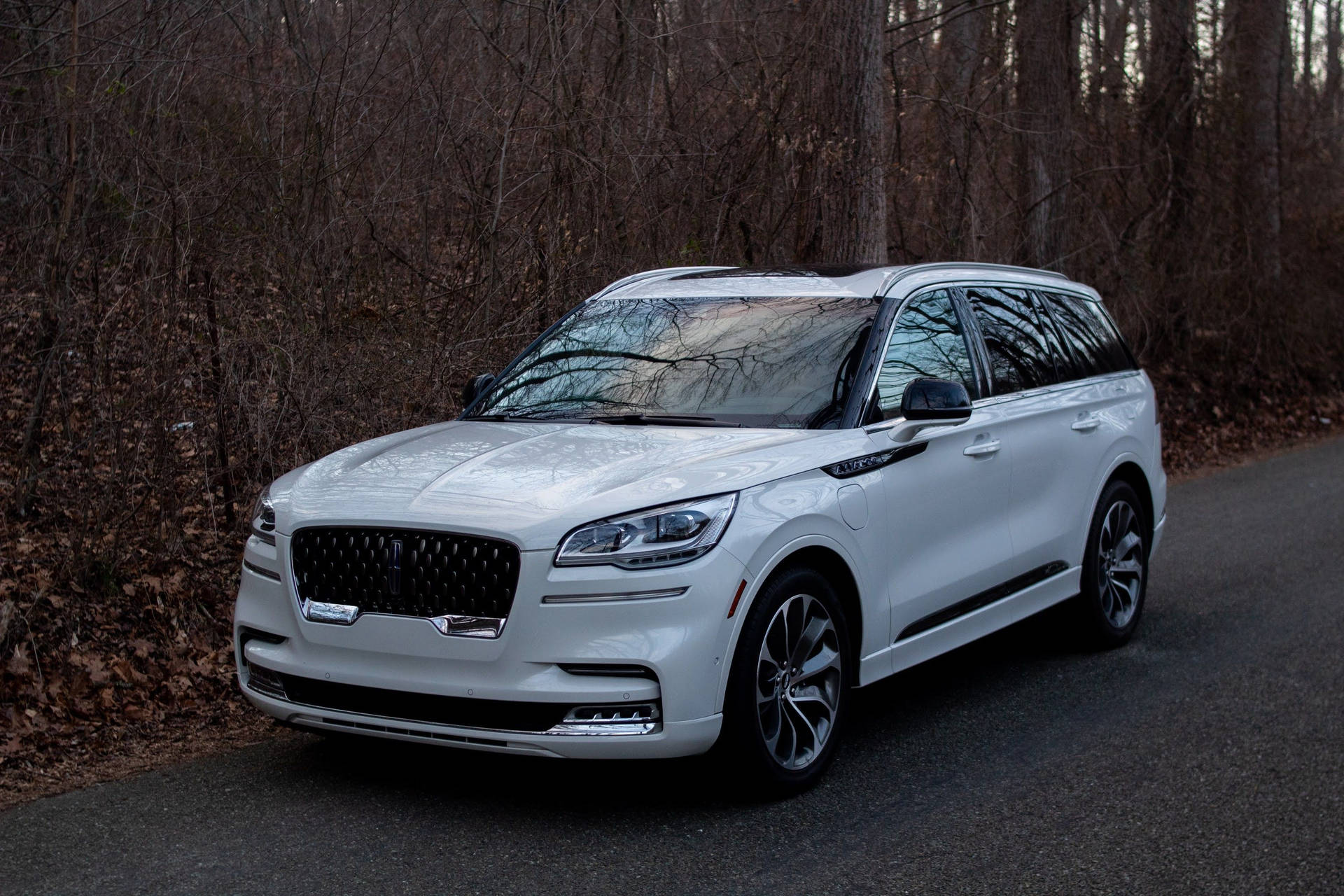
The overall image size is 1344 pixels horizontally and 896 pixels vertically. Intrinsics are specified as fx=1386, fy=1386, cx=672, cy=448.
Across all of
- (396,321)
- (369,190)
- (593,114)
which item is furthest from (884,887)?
(593,114)

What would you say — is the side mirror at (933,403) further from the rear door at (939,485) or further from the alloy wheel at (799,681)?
the alloy wheel at (799,681)

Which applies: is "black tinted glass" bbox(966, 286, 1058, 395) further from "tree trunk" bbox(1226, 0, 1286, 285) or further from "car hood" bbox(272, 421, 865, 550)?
"tree trunk" bbox(1226, 0, 1286, 285)

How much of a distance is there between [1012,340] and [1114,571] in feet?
4.70

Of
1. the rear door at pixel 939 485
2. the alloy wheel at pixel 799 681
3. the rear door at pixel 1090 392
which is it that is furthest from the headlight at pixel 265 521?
the rear door at pixel 1090 392

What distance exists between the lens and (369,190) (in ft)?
30.5

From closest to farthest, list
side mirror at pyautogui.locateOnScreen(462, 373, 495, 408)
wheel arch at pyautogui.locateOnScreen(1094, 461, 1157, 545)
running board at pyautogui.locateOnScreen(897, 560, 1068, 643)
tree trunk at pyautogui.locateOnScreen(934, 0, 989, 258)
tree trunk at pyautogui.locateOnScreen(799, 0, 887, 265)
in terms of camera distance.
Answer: running board at pyautogui.locateOnScreen(897, 560, 1068, 643) < side mirror at pyautogui.locateOnScreen(462, 373, 495, 408) < wheel arch at pyautogui.locateOnScreen(1094, 461, 1157, 545) < tree trunk at pyautogui.locateOnScreen(799, 0, 887, 265) < tree trunk at pyautogui.locateOnScreen(934, 0, 989, 258)

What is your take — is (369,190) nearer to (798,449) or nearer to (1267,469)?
(798,449)

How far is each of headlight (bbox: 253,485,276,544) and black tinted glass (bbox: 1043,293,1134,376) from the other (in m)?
4.08

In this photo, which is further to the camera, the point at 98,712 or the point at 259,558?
the point at 98,712

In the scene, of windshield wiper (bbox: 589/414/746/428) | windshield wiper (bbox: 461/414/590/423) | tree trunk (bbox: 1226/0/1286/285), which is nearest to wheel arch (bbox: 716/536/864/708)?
windshield wiper (bbox: 589/414/746/428)

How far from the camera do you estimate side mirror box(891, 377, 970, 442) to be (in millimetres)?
5273

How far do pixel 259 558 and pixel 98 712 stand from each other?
1626 mm

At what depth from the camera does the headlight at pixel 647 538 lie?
4.37 m

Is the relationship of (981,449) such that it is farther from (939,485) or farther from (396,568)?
(396,568)
